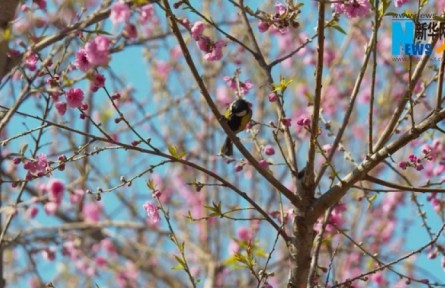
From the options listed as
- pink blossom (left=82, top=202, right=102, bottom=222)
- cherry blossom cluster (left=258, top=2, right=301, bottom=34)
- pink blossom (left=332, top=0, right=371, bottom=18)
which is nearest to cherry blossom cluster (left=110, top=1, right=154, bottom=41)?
cherry blossom cluster (left=258, top=2, right=301, bottom=34)

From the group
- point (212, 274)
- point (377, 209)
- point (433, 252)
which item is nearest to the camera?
point (433, 252)

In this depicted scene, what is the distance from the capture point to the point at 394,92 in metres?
6.76

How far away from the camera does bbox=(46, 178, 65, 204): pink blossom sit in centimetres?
456

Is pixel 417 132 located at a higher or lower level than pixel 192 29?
lower

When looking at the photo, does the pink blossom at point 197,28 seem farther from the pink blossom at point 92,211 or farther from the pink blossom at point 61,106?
the pink blossom at point 92,211

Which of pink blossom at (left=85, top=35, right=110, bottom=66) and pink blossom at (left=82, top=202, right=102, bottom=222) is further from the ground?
pink blossom at (left=82, top=202, right=102, bottom=222)

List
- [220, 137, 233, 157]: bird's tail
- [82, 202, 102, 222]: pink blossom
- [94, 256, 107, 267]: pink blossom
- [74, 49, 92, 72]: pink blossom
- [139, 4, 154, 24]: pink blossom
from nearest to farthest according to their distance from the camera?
[139, 4, 154, 24]: pink blossom, [74, 49, 92, 72]: pink blossom, [220, 137, 233, 157]: bird's tail, [94, 256, 107, 267]: pink blossom, [82, 202, 102, 222]: pink blossom

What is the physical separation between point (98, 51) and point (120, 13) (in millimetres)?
194

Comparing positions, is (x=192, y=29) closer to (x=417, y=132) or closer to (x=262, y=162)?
(x=262, y=162)

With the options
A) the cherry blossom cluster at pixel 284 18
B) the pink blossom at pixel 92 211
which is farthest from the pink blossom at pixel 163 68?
the cherry blossom cluster at pixel 284 18

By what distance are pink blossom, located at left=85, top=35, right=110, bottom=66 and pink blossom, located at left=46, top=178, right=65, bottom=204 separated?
6.71 feet

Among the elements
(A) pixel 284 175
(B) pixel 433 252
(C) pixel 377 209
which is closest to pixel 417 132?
(B) pixel 433 252

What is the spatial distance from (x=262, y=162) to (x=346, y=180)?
1.71 ft

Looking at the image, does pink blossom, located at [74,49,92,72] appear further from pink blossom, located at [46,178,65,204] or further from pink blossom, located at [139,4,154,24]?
pink blossom, located at [46,178,65,204]
